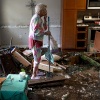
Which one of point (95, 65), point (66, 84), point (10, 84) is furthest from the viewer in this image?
point (95, 65)

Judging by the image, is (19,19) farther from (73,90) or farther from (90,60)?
(73,90)

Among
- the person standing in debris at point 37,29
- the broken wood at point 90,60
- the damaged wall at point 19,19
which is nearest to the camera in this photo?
the person standing in debris at point 37,29

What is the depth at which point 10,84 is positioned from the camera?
8.87 feet

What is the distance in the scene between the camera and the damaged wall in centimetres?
586

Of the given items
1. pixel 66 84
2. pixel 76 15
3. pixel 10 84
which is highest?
pixel 76 15

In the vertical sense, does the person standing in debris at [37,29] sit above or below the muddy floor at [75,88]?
above

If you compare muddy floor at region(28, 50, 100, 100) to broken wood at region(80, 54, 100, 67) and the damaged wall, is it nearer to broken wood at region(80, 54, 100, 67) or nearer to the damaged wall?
broken wood at region(80, 54, 100, 67)

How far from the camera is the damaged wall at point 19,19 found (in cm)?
586

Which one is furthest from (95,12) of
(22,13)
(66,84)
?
(66,84)

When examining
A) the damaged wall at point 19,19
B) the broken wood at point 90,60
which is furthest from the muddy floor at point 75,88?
the damaged wall at point 19,19

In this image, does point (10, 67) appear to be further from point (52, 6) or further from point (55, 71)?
point (52, 6)

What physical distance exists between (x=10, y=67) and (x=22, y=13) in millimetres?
2508

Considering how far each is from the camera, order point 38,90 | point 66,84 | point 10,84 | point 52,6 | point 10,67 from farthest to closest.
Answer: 1. point 52,6
2. point 10,67
3. point 66,84
4. point 38,90
5. point 10,84

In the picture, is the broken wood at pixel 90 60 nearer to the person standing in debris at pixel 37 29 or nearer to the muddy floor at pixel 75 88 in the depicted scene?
the muddy floor at pixel 75 88
